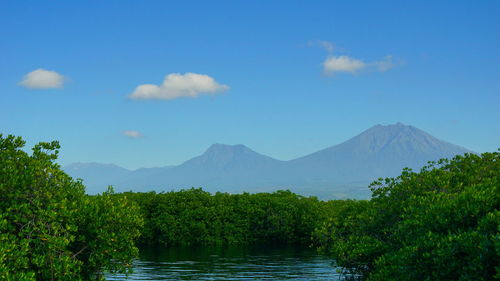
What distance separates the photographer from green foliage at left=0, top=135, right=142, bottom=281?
92.2ft

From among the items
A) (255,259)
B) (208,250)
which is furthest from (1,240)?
(208,250)

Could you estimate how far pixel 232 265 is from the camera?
215 ft

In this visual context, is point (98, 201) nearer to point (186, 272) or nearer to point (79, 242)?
point (79, 242)

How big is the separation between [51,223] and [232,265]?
3857 cm

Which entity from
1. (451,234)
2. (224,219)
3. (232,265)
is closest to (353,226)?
(451,234)

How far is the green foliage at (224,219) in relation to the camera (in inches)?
3797

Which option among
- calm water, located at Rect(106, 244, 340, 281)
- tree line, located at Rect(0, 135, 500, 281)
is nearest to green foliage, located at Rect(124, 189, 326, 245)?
calm water, located at Rect(106, 244, 340, 281)

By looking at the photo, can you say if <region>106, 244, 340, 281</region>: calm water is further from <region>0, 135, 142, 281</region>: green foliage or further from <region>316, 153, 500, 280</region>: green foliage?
<region>0, 135, 142, 281</region>: green foliage

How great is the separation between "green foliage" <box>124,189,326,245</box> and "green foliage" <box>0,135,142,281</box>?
205 ft

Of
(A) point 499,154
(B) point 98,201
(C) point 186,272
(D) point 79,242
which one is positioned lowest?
(C) point 186,272

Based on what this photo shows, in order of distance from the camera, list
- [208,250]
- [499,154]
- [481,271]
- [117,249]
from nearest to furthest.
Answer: [481,271]
[117,249]
[499,154]
[208,250]

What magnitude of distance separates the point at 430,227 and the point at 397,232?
8.96 metres

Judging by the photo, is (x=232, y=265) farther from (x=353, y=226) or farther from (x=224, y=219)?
(x=224, y=219)

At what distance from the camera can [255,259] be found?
72250 millimetres
